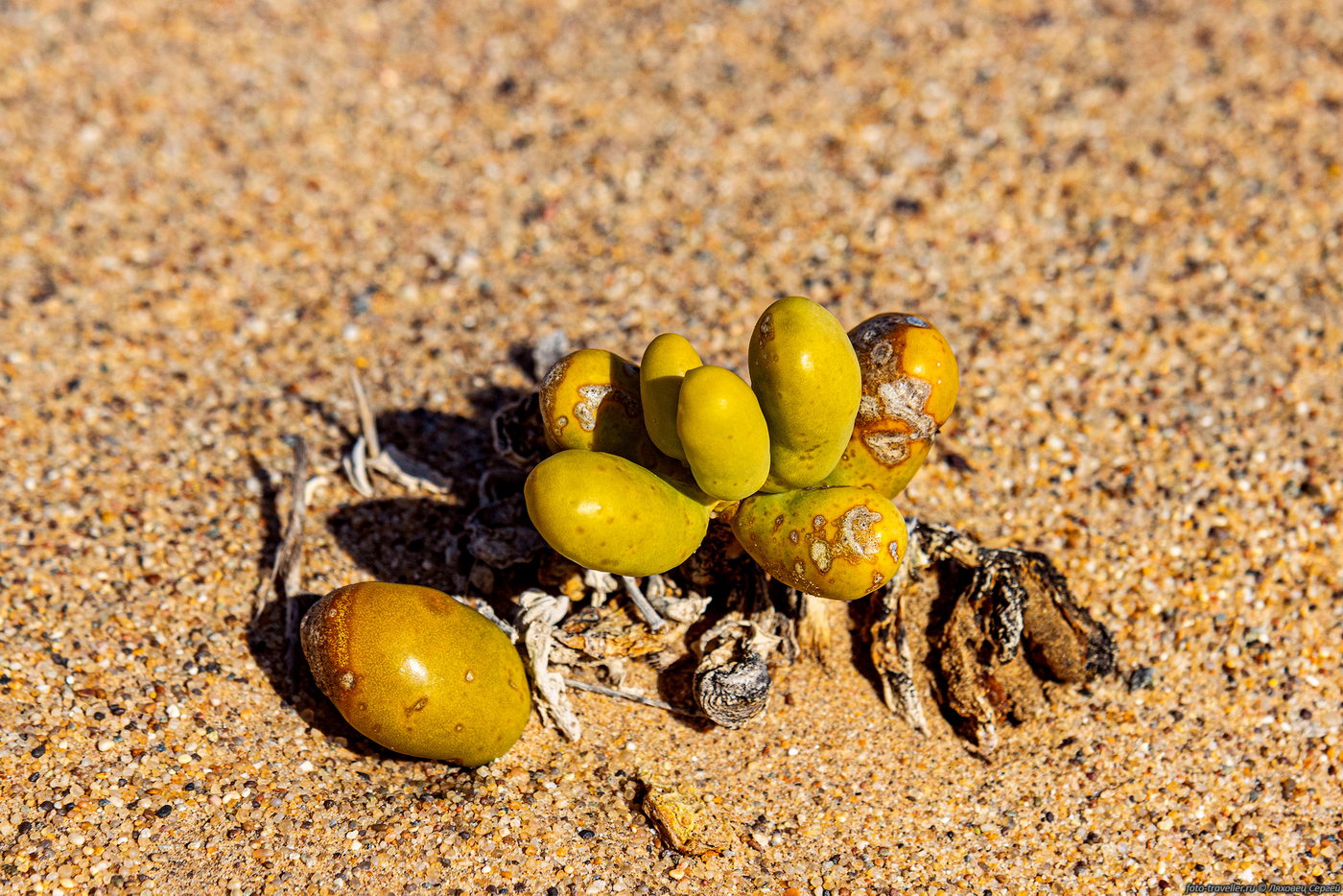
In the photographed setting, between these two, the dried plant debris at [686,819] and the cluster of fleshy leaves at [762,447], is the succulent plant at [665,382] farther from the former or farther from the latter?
the dried plant debris at [686,819]

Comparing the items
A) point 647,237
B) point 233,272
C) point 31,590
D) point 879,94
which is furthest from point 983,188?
point 31,590

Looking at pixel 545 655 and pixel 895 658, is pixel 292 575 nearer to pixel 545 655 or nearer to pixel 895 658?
pixel 545 655

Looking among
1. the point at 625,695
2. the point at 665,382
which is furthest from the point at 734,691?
the point at 665,382

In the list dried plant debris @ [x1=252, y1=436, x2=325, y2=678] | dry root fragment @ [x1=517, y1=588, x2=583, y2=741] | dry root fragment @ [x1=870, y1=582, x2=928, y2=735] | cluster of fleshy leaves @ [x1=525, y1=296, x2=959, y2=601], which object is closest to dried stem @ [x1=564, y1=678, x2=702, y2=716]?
dry root fragment @ [x1=517, y1=588, x2=583, y2=741]

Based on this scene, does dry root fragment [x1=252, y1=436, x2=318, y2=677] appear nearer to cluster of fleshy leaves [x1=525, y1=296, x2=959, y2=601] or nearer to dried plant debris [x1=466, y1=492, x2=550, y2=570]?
dried plant debris [x1=466, y1=492, x2=550, y2=570]

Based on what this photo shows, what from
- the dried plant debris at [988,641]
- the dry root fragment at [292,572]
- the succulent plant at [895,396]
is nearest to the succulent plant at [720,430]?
the succulent plant at [895,396]

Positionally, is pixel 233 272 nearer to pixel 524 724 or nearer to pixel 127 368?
pixel 127 368
